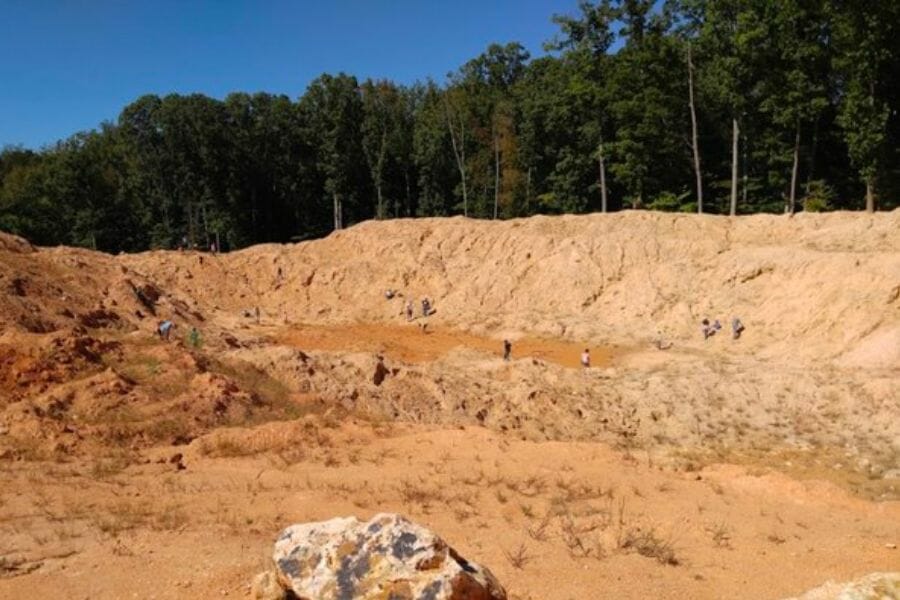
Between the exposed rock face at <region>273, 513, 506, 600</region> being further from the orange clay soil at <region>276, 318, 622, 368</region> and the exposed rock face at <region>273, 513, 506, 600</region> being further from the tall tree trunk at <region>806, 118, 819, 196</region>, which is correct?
the tall tree trunk at <region>806, 118, 819, 196</region>

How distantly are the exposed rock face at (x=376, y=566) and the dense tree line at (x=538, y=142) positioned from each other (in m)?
38.5

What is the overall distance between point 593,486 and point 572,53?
39691 millimetres

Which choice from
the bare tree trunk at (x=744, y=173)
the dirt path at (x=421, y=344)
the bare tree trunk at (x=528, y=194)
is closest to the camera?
the dirt path at (x=421, y=344)

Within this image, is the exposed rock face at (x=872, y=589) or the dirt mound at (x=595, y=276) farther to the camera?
the dirt mound at (x=595, y=276)

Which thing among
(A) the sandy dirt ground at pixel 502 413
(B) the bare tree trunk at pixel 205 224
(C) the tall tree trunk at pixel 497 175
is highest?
(C) the tall tree trunk at pixel 497 175

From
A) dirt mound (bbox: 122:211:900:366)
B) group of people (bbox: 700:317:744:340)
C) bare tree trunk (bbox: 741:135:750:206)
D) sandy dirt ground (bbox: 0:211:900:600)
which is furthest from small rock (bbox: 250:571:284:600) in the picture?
bare tree trunk (bbox: 741:135:750:206)

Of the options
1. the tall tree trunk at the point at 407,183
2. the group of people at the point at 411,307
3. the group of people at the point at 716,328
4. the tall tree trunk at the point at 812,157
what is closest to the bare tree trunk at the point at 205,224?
the tall tree trunk at the point at 407,183

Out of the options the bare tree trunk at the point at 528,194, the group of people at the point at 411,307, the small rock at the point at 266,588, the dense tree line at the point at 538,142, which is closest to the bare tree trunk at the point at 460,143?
the dense tree line at the point at 538,142

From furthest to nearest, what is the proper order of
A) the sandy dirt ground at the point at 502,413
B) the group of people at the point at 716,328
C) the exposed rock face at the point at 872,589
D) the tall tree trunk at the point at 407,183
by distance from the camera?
the tall tree trunk at the point at 407,183
the group of people at the point at 716,328
the sandy dirt ground at the point at 502,413
the exposed rock face at the point at 872,589

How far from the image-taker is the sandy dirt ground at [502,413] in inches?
399

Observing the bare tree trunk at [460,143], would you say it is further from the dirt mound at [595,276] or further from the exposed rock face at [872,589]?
the exposed rock face at [872,589]

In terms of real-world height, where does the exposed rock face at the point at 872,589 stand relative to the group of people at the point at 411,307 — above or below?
below

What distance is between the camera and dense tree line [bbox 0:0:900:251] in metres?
39.2

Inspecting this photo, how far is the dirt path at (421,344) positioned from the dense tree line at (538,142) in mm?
16687
